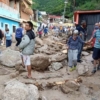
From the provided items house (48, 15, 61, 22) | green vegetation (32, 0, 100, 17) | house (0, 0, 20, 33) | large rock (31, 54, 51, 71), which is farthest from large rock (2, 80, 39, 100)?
house (48, 15, 61, 22)

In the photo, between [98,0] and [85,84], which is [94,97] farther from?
[98,0]

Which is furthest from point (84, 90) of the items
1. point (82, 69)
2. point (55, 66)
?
point (55, 66)

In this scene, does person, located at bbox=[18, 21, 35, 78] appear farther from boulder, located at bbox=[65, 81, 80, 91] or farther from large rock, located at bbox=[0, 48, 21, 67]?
large rock, located at bbox=[0, 48, 21, 67]

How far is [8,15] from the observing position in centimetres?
2234

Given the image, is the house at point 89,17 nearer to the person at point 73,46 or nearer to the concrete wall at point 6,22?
the person at point 73,46

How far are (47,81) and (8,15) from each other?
16.8m

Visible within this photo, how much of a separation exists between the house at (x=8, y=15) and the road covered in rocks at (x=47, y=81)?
12.4 metres

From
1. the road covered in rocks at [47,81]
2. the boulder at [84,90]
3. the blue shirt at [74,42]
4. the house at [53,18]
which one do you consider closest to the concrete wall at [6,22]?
the road covered in rocks at [47,81]

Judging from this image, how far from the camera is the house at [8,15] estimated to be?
2071cm

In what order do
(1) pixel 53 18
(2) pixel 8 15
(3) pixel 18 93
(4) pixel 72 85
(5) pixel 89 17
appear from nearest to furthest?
(3) pixel 18 93
(4) pixel 72 85
(5) pixel 89 17
(2) pixel 8 15
(1) pixel 53 18

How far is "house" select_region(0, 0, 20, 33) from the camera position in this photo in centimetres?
2071

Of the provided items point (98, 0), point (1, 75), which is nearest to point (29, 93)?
point (1, 75)

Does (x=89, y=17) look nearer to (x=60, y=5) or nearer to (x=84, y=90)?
(x=84, y=90)

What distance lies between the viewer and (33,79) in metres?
6.54
